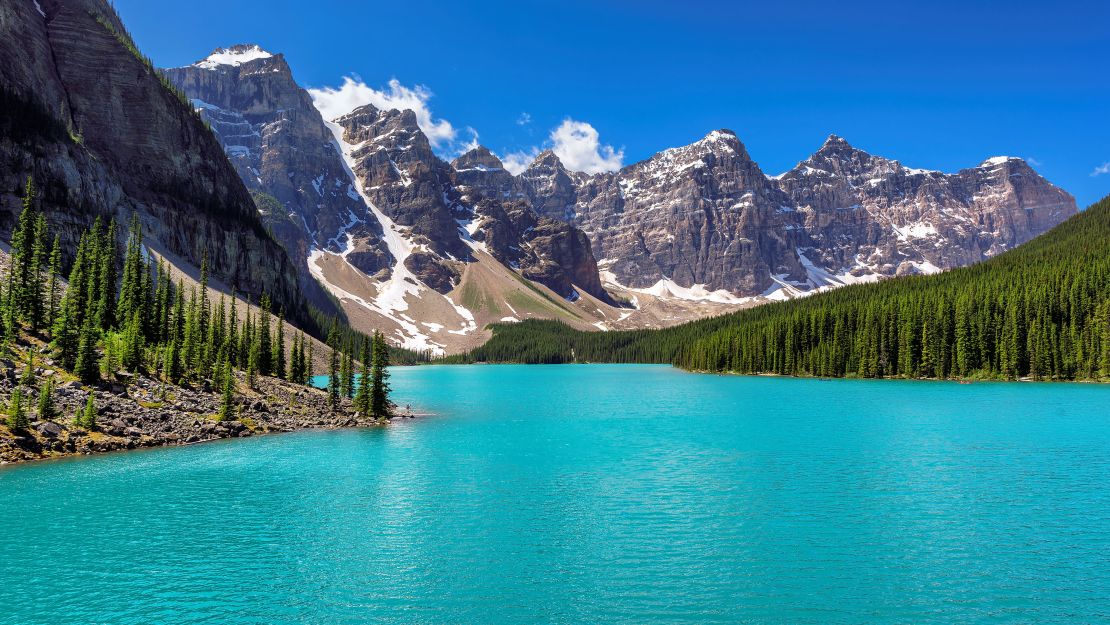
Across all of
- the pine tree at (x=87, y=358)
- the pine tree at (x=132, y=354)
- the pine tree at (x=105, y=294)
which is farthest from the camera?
the pine tree at (x=105, y=294)

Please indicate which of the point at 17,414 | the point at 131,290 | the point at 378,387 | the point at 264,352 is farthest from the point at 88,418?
the point at 131,290

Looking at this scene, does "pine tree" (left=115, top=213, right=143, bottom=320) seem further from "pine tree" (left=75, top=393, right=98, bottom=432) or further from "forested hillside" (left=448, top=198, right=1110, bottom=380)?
"forested hillside" (left=448, top=198, right=1110, bottom=380)

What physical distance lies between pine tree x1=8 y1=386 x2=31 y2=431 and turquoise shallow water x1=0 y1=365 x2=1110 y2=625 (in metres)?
4.23

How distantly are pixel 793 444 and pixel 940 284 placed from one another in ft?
439

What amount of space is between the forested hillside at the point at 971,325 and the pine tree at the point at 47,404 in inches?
5651

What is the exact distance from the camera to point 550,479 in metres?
40.5

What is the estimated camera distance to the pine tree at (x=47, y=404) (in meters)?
44.5

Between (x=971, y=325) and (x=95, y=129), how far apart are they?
227 meters

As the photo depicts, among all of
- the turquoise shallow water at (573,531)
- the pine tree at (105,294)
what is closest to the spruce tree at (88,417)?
the turquoise shallow water at (573,531)

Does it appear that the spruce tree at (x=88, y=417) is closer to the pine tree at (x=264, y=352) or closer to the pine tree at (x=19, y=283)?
the pine tree at (x=19, y=283)

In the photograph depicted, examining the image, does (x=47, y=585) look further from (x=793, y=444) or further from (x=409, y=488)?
(x=793, y=444)

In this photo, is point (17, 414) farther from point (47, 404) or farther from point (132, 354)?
point (132, 354)

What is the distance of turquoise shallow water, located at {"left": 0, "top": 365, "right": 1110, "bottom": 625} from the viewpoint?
67.3 feet

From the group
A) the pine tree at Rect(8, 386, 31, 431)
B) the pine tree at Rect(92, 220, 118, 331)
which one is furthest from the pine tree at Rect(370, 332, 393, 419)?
the pine tree at Rect(8, 386, 31, 431)
